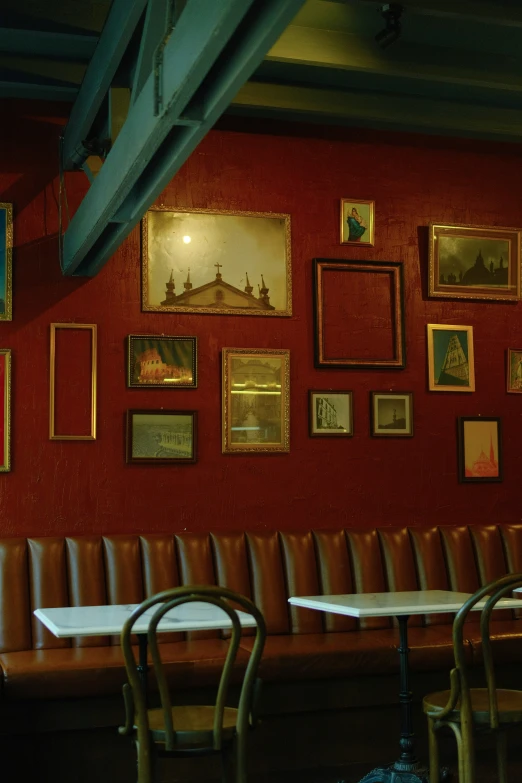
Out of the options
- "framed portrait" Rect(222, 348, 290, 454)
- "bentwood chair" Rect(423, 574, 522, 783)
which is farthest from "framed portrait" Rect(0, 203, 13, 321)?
"bentwood chair" Rect(423, 574, 522, 783)

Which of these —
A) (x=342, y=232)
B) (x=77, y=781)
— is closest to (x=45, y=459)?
(x=77, y=781)

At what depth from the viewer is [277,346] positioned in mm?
5648

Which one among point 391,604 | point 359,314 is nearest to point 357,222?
point 359,314

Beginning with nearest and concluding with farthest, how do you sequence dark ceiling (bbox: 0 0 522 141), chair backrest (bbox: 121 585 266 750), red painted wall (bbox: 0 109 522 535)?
chair backrest (bbox: 121 585 266 750)
dark ceiling (bbox: 0 0 522 141)
red painted wall (bbox: 0 109 522 535)

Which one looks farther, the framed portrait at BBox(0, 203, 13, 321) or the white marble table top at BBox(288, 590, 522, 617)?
the framed portrait at BBox(0, 203, 13, 321)

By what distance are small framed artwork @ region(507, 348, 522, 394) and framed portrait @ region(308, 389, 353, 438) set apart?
106 centimetres

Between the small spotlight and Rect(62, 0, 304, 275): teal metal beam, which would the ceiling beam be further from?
Rect(62, 0, 304, 275): teal metal beam

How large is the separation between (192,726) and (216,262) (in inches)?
113

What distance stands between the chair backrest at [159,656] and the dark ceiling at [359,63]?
2.38 meters

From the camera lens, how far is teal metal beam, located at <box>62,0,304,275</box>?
272cm

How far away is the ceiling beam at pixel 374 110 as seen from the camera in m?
5.41

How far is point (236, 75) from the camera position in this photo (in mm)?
2953

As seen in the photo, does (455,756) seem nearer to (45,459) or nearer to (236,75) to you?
(45,459)

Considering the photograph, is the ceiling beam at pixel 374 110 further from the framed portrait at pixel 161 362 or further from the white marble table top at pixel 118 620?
the white marble table top at pixel 118 620
